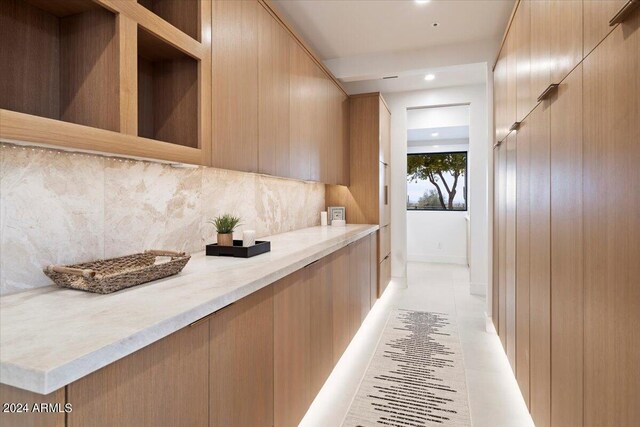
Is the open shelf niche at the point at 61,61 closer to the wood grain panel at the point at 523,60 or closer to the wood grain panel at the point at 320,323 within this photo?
the wood grain panel at the point at 320,323

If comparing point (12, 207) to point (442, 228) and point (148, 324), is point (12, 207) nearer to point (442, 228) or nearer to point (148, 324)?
point (148, 324)

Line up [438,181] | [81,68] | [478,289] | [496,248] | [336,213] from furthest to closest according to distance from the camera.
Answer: [438,181], [478,289], [336,213], [496,248], [81,68]

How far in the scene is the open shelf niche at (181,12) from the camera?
1561 mm

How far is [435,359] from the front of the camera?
267 centimetres

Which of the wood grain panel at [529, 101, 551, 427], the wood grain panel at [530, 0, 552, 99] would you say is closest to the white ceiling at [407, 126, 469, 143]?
the wood grain panel at [530, 0, 552, 99]

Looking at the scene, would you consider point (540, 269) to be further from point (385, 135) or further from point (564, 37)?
point (385, 135)

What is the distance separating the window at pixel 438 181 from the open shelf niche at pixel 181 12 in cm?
607

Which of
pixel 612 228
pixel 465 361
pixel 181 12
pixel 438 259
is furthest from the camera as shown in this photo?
pixel 438 259

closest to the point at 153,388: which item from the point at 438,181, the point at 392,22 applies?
the point at 392,22

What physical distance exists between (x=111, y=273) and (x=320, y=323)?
1241 millimetres

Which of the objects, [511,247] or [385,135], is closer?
[511,247]

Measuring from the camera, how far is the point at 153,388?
0.84 metres

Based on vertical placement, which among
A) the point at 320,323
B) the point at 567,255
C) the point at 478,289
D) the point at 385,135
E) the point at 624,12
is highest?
the point at 385,135

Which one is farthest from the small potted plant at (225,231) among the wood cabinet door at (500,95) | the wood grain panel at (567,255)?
the wood cabinet door at (500,95)
